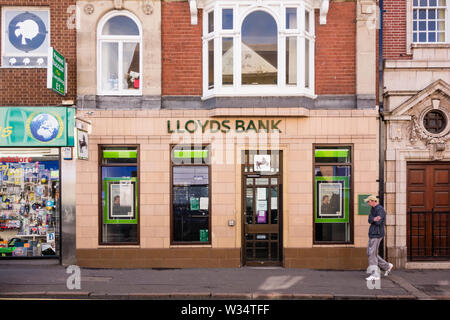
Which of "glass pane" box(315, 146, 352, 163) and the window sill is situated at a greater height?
the window sill

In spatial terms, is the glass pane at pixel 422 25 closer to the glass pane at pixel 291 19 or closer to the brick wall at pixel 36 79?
the glass pane at pixel 291 19

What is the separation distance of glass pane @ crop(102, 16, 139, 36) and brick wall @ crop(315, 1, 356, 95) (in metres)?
4.97

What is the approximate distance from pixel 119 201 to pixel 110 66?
369 centimetres

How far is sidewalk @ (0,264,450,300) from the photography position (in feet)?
27.1

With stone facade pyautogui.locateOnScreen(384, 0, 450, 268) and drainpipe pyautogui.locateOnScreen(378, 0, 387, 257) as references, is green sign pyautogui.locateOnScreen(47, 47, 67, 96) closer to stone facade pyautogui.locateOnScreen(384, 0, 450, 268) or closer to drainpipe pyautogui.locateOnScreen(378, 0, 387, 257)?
drainpipe pyautogui.locateOnScreen(378, 0, 387, 257)

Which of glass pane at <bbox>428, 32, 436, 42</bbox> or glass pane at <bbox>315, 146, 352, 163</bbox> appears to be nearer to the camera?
glass pane at <bbox>315, 146, 352, 163</bbox>

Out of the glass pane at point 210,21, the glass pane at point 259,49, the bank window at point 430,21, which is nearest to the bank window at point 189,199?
the glass pane at point 259,49

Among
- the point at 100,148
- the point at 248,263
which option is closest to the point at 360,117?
the point at 248,263

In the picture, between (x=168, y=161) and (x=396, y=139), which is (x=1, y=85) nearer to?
(x=168, y=161)

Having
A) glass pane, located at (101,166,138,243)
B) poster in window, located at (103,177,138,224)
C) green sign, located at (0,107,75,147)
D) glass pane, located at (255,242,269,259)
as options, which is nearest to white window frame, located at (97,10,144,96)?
green sign, located at (0,107,75,147)

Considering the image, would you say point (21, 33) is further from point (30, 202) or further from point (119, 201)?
point (119, 201)

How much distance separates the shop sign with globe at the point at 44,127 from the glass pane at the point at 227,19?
4.92 m

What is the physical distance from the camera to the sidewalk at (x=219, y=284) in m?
8.27
